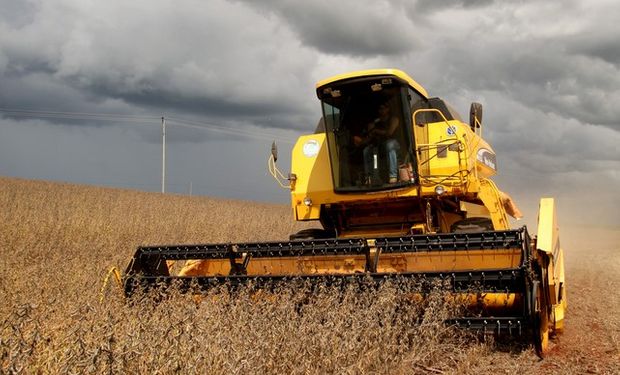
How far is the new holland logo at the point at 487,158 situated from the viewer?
677 centimetres

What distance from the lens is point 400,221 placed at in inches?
257

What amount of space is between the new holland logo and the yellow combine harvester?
0.04 metres

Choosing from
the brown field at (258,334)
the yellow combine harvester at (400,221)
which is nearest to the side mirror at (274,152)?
the yellow combine harvester at (400,221)

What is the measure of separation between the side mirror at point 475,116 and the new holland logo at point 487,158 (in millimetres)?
308

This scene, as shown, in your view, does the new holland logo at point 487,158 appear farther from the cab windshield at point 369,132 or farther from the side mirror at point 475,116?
the cab windshield at point 369,132

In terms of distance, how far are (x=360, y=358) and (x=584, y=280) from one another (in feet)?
24.1

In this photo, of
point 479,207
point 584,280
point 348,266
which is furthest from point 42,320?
point 584,280

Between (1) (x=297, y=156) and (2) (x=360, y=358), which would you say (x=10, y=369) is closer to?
(2) (x=360, y=358)

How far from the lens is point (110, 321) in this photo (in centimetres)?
264

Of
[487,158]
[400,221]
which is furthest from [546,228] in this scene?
[487,158]

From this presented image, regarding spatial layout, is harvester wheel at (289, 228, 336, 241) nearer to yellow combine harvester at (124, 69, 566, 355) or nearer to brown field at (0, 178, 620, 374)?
yellow combine harvester at (124, 69, 566, 355)

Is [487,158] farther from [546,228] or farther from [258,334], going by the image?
[258,334]

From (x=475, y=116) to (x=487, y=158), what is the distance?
0.72 meters

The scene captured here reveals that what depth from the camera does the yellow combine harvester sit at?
4.37 metres
